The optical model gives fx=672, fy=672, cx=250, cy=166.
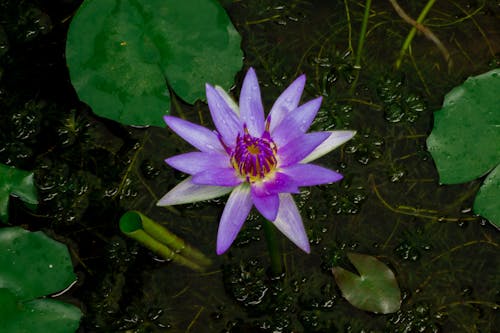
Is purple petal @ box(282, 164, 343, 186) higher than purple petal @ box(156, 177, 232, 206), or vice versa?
purple petal @ box(282, 164, 343, 186)

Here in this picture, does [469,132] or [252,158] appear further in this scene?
[469,132]

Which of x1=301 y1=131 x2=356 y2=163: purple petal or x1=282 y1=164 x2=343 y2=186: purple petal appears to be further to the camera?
x1=301 y1=131 x2=356 y2=163: purple petal

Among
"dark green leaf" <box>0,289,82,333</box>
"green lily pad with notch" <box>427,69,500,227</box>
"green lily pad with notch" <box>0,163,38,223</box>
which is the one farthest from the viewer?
"green lily pad with notch" <box>0,163,38,223</box>

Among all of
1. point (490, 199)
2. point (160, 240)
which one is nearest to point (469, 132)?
point (490, 199)

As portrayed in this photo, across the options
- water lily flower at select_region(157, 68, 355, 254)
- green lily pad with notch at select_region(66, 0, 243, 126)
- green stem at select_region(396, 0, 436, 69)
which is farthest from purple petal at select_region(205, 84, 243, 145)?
green stem at select_region(396, 0, 436, 69)

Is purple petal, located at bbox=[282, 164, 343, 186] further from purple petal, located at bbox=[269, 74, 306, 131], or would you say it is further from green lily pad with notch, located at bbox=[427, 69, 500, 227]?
green lily pad with notch, located at bbox=[427, 69, 500, 227]

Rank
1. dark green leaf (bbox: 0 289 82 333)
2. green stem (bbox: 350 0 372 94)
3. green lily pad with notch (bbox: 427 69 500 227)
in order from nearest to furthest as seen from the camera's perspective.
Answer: dark green leaf (bbox: 0 289 82 333), green lily pad with notch (bbox: 427 69 500 227), green stem (bbox: 350 0 372 94)

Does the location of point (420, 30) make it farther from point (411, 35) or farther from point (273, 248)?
point (273, 248)
